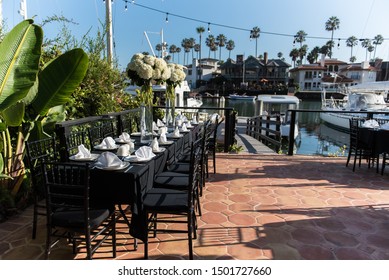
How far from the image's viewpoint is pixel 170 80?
4.79 metres

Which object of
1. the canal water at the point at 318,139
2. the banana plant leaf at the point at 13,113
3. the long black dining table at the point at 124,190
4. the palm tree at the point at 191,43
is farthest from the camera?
the palm tree at the point at 191,43

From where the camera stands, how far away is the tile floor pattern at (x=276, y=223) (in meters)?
2.52

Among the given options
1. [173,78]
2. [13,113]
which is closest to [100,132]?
[13,113]

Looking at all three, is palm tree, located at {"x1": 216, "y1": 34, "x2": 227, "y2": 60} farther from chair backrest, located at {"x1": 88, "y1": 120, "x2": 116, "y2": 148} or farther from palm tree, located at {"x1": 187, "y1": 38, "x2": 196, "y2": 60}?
chair backrest, located at {"x1": 88, "y1": 120, "x2": 116, "y2": 148}

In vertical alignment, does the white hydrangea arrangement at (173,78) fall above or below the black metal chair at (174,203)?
above

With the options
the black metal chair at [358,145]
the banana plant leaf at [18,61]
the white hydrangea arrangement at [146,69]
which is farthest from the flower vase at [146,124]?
the black metal chair at [358,145]

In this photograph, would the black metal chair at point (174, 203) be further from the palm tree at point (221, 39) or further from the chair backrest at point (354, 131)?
the palm tree at point (221, 39)

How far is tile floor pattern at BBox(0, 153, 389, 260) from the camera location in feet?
8.28

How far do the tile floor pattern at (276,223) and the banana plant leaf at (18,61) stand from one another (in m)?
1.43

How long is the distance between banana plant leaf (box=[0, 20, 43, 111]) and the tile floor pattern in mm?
1425

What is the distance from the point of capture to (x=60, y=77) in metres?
3.18

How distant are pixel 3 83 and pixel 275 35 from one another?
633 inches
